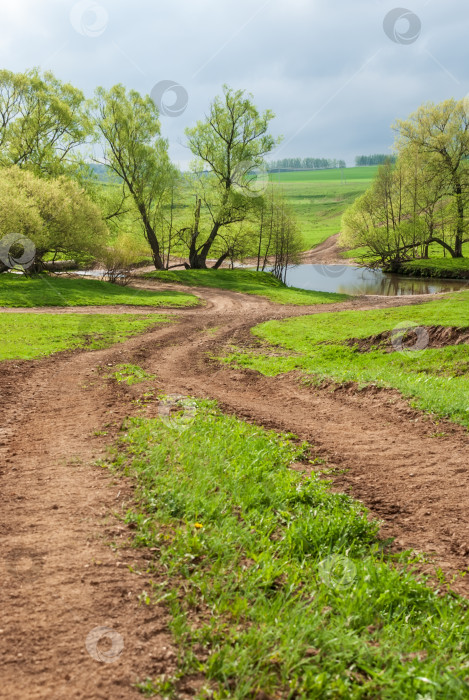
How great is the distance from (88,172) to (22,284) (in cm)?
2553

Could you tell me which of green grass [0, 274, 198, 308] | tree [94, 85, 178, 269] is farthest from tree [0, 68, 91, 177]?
Result: green grass [0, 274, 198, 308]

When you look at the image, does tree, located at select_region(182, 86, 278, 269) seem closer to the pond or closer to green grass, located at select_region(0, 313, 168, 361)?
the pond

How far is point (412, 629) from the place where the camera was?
13.8 feet

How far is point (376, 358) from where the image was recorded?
60.8 ft

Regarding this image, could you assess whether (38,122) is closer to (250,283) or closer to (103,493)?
(250,283)

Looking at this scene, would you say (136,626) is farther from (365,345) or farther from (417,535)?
(365,345)

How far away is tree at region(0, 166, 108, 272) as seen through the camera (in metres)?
36.7

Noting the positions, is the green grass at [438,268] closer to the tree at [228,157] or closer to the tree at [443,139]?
the tree at [443,139]

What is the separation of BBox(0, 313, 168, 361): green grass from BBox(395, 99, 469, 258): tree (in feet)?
163

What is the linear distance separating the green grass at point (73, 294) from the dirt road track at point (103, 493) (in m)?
17.4

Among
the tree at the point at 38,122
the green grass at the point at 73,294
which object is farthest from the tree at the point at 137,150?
the green grass at the point at 73,294

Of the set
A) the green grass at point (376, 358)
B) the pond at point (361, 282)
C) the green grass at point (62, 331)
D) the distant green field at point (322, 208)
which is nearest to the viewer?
the green grass at point (376, 358)

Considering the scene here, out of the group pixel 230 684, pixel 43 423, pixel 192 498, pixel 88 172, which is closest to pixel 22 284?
pixel 88 172

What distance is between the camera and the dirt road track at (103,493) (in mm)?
3490
